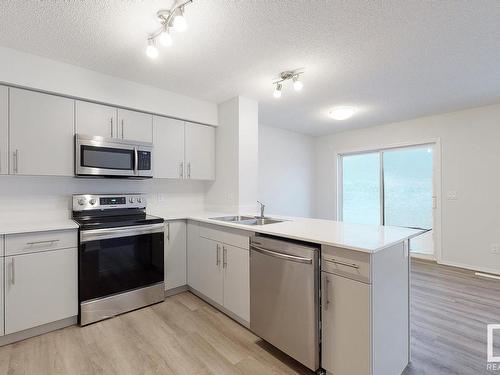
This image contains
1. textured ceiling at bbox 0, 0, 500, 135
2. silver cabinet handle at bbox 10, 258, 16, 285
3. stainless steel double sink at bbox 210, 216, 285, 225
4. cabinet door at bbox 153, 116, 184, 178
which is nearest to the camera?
textured ceiling at bbox 0, 0, 500, 135

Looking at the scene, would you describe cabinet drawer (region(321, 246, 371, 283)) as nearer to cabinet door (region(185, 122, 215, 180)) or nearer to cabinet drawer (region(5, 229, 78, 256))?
cabinet drawer (region(5, 229, 78, 256))

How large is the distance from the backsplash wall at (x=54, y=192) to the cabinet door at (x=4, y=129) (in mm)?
343

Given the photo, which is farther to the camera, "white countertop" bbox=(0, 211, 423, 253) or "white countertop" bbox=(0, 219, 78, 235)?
"white countertop" bbox=(0, 219, 78, 235)

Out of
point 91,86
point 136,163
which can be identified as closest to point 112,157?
point 136,163

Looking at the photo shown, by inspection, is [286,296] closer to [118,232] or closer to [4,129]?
[118,232]

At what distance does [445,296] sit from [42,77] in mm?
4633

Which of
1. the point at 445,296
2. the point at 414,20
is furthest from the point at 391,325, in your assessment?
the point at 414,20

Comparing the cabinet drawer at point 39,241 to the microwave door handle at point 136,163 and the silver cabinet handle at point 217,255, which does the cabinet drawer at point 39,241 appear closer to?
the microwave door handle at point 136,163

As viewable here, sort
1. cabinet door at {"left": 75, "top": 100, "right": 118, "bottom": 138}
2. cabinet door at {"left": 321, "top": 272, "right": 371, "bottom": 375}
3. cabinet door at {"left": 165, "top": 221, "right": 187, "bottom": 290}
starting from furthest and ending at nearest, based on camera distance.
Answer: cabinet door at {"left": 165, "top": 221, "right": 187, "bottom": 290} < cabinet door at {"left": 75, "top": 100, "right": 118, "bottom": 138} < cabinet door at {"left": 321, "top": 272, "right": 371, "bottom": 375}

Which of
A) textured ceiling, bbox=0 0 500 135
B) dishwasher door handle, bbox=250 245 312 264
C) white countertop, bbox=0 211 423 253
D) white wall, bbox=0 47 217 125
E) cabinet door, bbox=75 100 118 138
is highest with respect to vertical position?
textured ceiling, bbox=0 0 500 135

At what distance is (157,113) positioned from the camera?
3.03m

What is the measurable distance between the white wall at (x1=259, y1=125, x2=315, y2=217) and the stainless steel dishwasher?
2.73 m

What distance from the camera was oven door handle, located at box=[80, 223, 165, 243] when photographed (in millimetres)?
2236

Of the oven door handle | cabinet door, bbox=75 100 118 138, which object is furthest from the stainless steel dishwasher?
cabinet door, bbox=75 100 118 138
